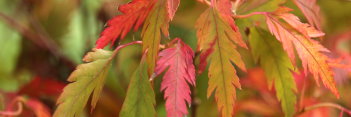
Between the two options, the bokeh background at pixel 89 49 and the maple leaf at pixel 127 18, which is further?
the bokeh background at pixel 89 49

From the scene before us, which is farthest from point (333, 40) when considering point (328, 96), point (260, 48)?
point (260, 48)

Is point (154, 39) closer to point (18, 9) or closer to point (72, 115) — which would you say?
point (72, 115)

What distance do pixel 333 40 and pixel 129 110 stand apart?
590 millimetres

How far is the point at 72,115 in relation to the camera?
458mm

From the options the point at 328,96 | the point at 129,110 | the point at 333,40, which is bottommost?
the point at 328,96

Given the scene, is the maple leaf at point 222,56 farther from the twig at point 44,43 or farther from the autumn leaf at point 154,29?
the twig at point 44,43

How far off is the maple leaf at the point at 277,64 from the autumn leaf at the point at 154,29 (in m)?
0.15

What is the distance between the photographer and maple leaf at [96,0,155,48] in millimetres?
448

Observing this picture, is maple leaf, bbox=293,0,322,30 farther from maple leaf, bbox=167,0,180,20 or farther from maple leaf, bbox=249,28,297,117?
maple leaf, bbox=167,0,180,20

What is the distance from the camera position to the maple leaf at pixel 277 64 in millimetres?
510

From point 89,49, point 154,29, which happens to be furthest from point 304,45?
point 89,49

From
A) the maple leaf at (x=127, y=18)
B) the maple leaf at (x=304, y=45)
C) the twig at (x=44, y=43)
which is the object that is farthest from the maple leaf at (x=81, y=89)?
the twig at (x=44, y=43)

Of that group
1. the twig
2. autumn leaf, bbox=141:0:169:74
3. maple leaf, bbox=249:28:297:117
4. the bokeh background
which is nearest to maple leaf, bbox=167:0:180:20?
autumn leaf, bbox=141:0:169:74

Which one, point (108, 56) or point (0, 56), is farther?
point (0, 56)
